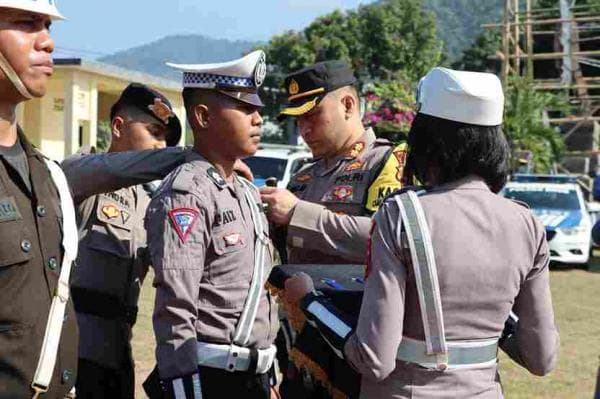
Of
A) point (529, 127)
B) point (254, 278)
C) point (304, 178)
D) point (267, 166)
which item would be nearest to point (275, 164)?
point (267, 166)

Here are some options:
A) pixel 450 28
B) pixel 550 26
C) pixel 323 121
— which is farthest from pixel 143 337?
pixel 450 28

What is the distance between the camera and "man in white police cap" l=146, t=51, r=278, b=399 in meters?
2.63

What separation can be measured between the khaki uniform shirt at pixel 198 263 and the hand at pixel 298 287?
217 millimetres

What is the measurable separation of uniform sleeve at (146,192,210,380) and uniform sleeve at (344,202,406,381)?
0.54 m

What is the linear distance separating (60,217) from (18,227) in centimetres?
20

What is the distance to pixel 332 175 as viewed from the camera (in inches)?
144

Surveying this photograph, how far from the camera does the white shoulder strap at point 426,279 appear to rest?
90.7 inches

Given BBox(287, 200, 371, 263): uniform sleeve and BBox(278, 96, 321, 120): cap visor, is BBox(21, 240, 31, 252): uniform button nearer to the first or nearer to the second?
BBox(287, 200, 371, 263): uniform sleeve

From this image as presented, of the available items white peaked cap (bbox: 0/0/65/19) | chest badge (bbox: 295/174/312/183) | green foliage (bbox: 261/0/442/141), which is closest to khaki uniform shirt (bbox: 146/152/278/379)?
white peaked cap (bbox: 0/0/65/19)

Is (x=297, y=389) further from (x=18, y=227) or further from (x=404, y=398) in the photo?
(x=18, y=227)

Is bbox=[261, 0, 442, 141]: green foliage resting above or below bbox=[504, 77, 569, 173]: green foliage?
above

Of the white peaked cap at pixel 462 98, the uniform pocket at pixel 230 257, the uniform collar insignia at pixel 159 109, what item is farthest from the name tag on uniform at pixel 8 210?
the uniform collar insignia at pixel 159 109

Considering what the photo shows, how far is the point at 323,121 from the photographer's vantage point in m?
3.69

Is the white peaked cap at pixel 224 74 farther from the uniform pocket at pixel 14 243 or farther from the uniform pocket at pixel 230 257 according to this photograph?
the uniform pocket at pixel 14 243
